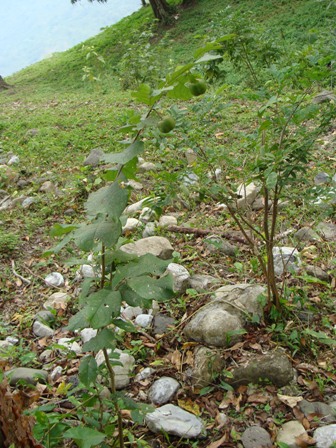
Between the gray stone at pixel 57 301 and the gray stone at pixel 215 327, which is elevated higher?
the gray stone at pixel 57 301

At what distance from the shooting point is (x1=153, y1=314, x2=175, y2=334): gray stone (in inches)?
95.0

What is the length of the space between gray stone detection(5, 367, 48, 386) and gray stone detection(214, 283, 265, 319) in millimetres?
936

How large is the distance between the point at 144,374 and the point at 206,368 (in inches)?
12.2

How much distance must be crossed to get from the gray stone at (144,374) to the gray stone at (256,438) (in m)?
0.55

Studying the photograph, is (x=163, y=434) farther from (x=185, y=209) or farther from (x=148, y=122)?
(x=185, y=209)

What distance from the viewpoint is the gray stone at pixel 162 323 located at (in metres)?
2.41

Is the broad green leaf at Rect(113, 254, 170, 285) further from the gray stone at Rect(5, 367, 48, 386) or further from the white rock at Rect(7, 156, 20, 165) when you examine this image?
the white rock at Rect(7, 156, 20, 165)

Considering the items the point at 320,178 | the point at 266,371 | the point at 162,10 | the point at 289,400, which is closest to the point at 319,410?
the point at 289,400

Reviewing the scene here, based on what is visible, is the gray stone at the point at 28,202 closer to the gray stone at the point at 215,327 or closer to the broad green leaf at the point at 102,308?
the gray stone at the point at 215,327

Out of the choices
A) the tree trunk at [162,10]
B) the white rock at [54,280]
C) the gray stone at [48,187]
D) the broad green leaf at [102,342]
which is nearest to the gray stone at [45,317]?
the white rock at [54,280]

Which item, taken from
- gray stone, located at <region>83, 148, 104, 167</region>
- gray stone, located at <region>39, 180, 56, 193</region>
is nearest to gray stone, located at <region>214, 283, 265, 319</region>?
gray stone, located at <region>39, 180, 56, 193</region>

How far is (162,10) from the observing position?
13820 millimetres

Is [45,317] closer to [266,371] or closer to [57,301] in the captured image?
[57,301]

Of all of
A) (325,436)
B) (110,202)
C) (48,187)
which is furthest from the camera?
(48,187)
